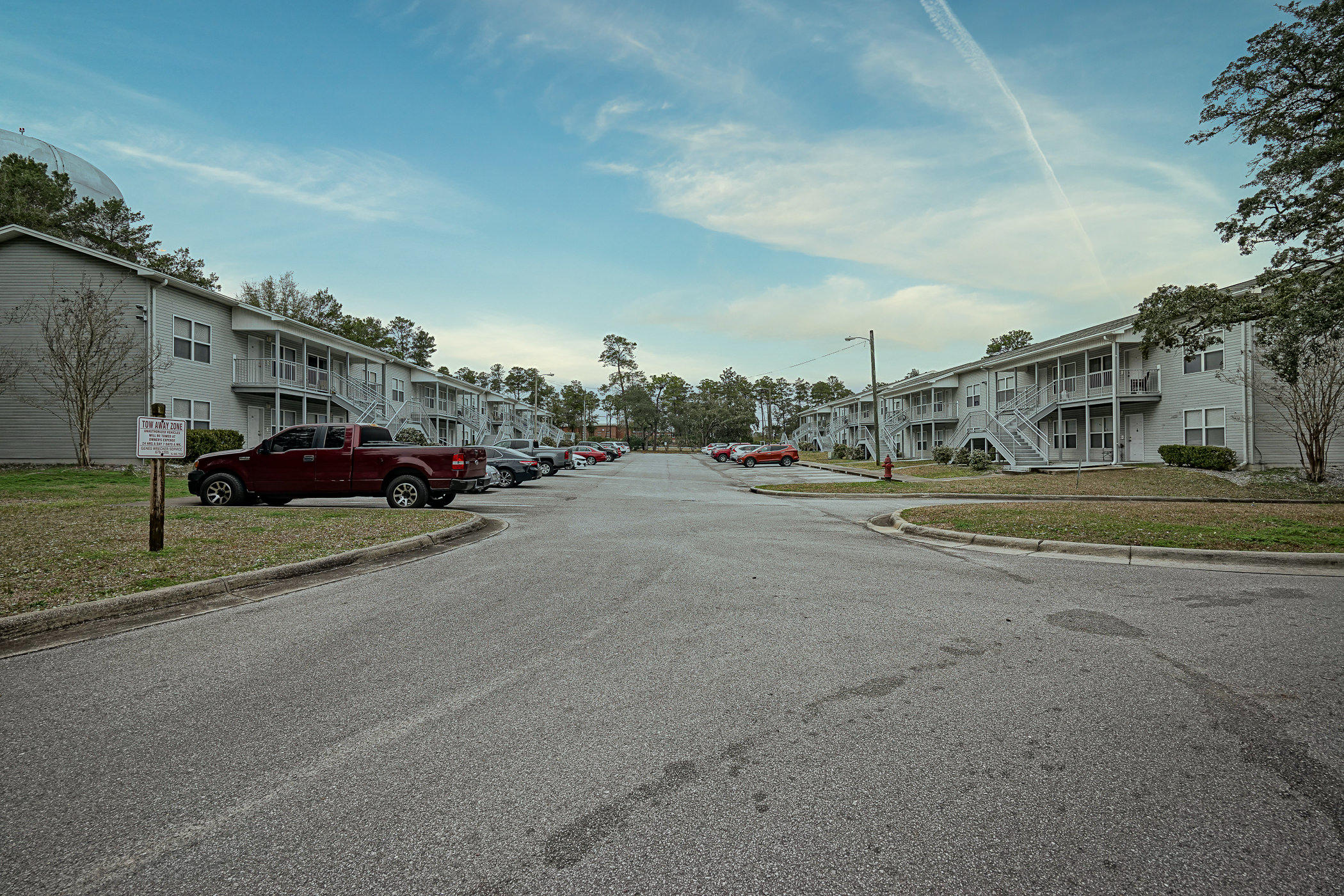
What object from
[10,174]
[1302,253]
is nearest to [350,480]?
[1302,253]

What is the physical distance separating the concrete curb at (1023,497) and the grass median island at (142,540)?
431 inches

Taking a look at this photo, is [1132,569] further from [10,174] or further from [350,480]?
[10,174]

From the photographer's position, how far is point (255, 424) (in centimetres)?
3012

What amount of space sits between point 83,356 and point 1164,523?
1185 inches

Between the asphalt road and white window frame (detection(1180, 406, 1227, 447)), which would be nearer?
the asphalt road

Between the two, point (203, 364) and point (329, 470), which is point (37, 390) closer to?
point (203, 364)

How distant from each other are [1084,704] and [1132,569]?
5072mm

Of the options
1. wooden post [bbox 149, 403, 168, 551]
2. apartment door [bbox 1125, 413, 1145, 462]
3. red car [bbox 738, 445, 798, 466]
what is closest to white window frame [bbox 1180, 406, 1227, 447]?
apartment door [bbox 1125, 413, 1145, 462]

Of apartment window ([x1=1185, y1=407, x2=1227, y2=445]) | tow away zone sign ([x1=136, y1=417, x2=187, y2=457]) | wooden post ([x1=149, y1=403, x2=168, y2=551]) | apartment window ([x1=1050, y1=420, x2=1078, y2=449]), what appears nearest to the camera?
tow away zone sign ([x1=136, y1=417, x2=187, y2=457])

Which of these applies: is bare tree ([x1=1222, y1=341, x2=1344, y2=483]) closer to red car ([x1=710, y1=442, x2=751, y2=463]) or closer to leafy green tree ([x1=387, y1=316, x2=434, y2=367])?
red car ([x1=710, y1=442, x2=751, y2=463])

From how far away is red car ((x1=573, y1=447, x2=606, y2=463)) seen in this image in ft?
143

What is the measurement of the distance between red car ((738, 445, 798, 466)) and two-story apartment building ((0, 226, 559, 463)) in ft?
71.9

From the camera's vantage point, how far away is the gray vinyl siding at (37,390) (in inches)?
912

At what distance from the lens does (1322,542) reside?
8.57 m
